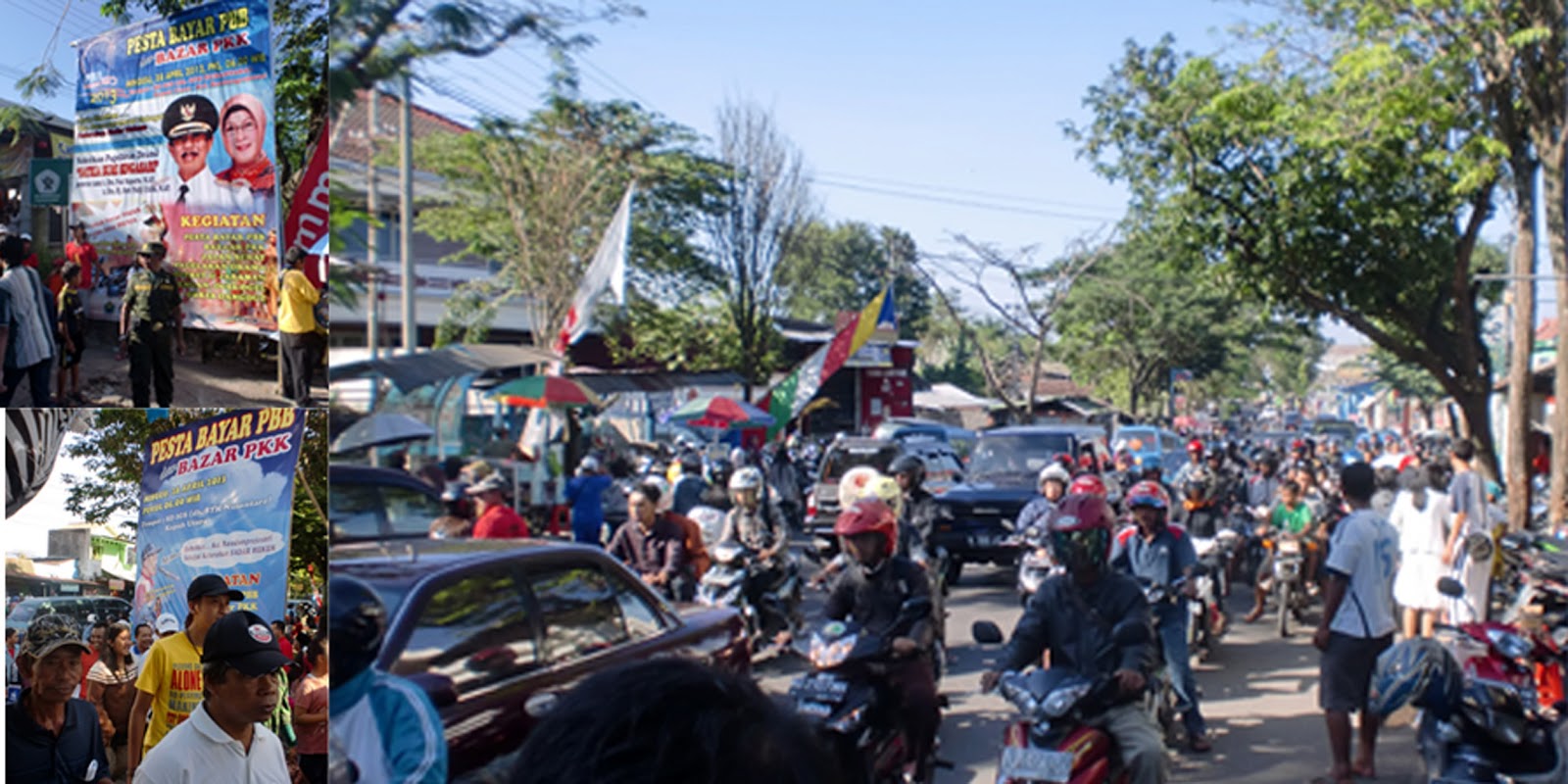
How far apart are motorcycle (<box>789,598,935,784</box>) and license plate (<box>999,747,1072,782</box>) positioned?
0.77 meters

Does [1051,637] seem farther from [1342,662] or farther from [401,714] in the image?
[401,714]

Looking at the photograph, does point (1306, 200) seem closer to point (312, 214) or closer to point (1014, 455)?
point (1014, 455)

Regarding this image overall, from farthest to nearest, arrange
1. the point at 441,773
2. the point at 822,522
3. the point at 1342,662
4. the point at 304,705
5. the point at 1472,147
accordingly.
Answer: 1. the point at 822,522
2. the point at 1472,147
3. the point at 1342,662
4. the point at 441,773
5. the point at 304,705

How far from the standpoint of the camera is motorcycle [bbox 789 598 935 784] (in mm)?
5422

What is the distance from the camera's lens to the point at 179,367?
257 cm

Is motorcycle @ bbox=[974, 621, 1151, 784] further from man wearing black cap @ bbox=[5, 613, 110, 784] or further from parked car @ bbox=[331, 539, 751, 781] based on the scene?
man wearing black cap @ bbox=[5, 613, 110, 784]

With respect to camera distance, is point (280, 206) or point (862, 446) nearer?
point (280, 206)

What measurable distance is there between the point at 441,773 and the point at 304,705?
3.39ft

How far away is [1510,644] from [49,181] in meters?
5.49

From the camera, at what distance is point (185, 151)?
8.25 feet

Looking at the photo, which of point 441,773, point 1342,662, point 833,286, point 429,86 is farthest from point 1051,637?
point 833,286

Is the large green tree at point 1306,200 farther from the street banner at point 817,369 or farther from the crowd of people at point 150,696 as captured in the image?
the crowd of people at point 150,696

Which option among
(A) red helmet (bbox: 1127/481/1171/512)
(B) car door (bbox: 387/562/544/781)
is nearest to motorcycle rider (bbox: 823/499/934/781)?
(B) car door (bbox: 387/562/544/781)

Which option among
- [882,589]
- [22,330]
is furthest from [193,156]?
[882,589]
